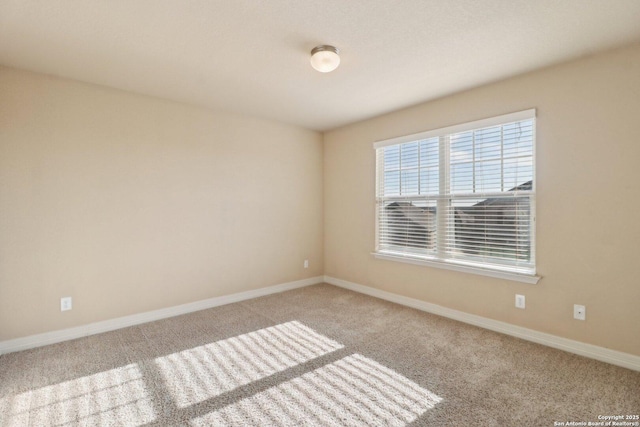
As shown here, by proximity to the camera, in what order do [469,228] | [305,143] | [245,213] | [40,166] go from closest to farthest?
[40,166], [469,228], [245,213], [305,143]

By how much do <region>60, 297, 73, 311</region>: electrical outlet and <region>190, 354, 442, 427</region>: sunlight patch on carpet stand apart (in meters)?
2.01

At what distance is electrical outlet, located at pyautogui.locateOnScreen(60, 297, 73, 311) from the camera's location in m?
2.90

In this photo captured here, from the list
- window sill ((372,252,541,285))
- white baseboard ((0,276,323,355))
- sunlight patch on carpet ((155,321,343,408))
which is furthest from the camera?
window sill ((372,252,541,285))

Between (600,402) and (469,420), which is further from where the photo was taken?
(600,402)

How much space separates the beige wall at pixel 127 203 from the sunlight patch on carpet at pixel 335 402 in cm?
202

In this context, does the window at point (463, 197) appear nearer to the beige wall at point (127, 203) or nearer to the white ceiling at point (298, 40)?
the white ceiling at point (298, 40)

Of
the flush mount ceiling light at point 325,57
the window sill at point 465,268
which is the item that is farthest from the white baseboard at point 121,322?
the flush mount ceiling light at point 325,57

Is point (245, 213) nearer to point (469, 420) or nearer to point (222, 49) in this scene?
point (222, 49)

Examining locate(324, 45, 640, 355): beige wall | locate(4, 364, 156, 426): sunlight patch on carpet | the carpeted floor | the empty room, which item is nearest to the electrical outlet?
the empty room

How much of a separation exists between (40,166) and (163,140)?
1.09 meters

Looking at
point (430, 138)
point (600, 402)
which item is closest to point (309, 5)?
point (430, 138)

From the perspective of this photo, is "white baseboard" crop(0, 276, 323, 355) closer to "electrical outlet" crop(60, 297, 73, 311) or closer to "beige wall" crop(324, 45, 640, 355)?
"electrical outlet" crop(60, 297, 73, 311)

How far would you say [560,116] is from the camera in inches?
105

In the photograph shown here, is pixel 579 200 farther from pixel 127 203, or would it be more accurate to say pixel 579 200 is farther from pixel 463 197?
pixel 127 203
